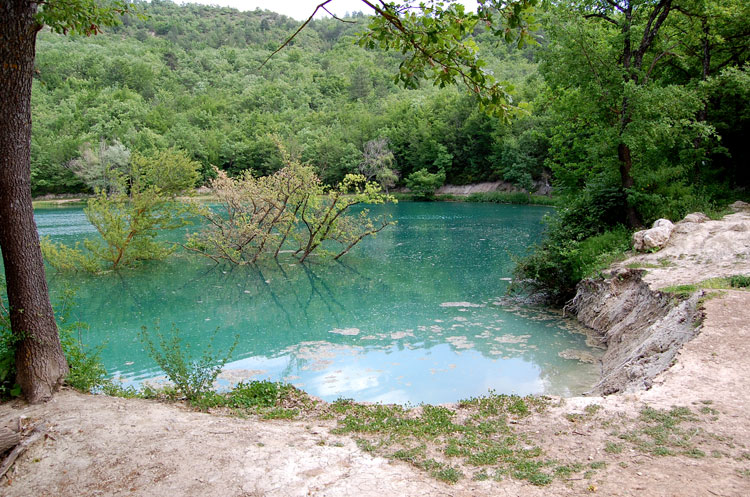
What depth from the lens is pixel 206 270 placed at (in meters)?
19.9

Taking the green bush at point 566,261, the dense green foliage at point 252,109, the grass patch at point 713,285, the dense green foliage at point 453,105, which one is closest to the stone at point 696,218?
the dense green foliage at point 453,105

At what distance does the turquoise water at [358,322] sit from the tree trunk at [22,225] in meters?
3.25

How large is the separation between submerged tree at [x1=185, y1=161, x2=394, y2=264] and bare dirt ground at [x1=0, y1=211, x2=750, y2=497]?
14336 millimetres

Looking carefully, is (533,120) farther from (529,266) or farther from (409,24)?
(409,24)

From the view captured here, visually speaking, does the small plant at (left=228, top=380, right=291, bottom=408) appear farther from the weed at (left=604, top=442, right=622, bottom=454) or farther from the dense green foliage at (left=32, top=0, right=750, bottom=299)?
the dense green foliage at (left=32, top=0, right=750, bottom=299)

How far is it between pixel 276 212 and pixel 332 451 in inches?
661

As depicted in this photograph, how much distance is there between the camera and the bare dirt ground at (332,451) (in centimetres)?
390

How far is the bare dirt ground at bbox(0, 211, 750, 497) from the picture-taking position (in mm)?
3904

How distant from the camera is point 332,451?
4.73m

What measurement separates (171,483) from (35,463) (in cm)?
157

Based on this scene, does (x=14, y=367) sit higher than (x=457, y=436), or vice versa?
(x=14, y=367)

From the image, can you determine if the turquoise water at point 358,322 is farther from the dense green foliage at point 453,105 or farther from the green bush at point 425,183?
the green bush at point 425,183

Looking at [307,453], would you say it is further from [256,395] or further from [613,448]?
[613,448]

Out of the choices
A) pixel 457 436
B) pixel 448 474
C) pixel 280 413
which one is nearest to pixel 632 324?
pixel 457 436
